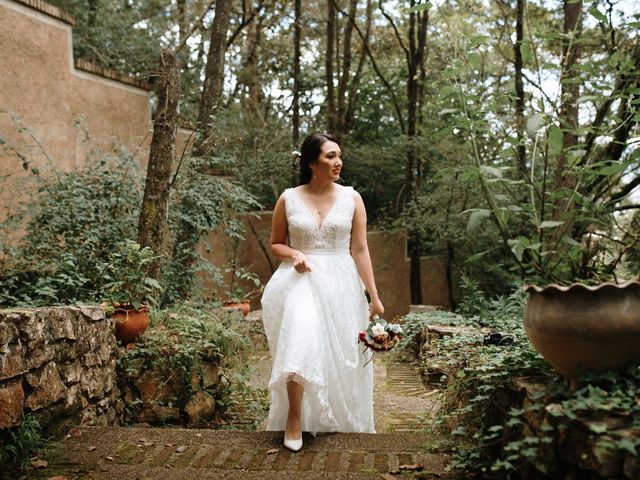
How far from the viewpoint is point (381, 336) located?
317cm

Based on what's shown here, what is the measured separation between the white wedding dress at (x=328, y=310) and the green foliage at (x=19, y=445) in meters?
1.21

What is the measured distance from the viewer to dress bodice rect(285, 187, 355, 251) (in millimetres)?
3479

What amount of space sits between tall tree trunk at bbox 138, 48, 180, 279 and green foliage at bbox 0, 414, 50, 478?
2.41 meters

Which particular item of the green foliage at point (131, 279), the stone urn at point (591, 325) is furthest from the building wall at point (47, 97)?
the stone urn at point (591, 325)

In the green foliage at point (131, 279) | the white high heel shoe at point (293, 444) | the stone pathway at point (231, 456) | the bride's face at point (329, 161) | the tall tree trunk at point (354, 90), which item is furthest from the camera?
the tall tree trunk at point (354, 90)

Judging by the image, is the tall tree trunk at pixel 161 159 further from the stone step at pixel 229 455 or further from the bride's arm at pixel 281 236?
the stone step at pixel 229 455

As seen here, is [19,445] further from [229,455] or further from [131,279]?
[131,279]

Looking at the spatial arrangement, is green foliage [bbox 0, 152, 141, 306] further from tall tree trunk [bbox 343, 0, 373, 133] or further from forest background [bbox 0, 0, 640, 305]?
tall tree trunk [bbox 343, 0, 373, 133]

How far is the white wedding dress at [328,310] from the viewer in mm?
3342

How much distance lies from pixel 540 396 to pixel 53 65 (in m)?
7.58

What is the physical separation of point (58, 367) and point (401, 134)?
9923mm

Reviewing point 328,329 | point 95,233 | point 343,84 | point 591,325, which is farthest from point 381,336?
point 343,84

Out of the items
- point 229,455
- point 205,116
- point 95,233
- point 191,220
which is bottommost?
point 229,455

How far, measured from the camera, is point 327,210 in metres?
3.54
